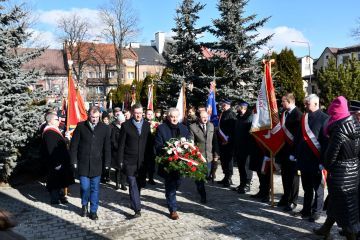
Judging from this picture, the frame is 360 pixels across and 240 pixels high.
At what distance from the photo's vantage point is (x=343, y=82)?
1825 cm

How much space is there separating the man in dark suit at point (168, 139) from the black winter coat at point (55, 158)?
2360mm

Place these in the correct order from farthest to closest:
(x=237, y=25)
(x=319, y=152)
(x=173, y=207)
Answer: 1. (x=237, y=25)
2. (x=173, y=207)
3. (x=319, y=152)

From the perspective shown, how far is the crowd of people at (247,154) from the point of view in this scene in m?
5.08

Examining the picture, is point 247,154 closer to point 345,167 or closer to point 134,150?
point 134,150

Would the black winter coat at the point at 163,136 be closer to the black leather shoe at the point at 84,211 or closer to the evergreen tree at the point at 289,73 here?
the black leather shoe at the point at 84,211

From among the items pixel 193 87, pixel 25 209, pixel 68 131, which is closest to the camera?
pixel 25 209

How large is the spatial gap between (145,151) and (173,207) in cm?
121

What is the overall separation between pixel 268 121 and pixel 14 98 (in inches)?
255

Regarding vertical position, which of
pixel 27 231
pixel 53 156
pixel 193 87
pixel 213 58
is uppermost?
pixel 213 58

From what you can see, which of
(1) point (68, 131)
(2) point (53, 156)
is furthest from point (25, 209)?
(1) point (68, 131)

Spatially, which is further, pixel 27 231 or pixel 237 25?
pixel 237 25

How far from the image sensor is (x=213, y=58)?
658 inches

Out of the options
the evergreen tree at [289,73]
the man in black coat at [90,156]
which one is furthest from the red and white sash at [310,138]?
the evergreen tree at [289,73]

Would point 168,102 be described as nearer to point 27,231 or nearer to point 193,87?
point 193,87
